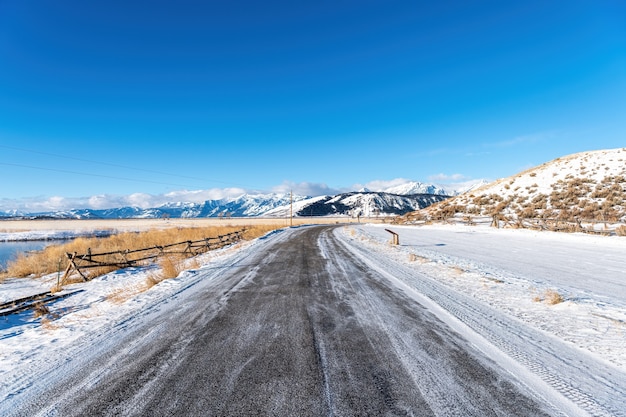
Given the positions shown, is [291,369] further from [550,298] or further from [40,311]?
[40,311]

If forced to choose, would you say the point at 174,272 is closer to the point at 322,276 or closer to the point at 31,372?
the point at 322,276

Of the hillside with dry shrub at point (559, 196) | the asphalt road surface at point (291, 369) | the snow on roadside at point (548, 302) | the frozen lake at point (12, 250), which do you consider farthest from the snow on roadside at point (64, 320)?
the hillside with dry shrub at point (559, 196)

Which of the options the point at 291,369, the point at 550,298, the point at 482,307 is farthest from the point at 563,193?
the point at 291,369

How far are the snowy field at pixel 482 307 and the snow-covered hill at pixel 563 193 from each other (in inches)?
615

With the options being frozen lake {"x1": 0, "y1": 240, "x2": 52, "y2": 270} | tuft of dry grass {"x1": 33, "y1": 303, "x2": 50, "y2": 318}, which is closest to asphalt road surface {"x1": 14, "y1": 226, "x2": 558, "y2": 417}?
tuft of dry grass {"x1": 33, "y1": 303, "x2": 50, "y2": 318}

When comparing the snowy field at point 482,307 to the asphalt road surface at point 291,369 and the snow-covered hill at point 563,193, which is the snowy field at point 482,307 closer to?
the asphalt road surface at point 291,369

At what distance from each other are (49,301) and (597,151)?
56.4 m

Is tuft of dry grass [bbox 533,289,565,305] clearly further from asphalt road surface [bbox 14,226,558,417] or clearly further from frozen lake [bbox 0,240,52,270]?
frozen lake [bbox 0,240,52,270]

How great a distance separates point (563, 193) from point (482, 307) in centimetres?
3181

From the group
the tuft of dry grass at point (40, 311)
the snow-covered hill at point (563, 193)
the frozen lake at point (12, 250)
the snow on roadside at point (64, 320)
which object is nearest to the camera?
the snow on roadside at point (64, 320)

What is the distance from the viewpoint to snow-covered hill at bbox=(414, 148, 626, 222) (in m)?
23.9

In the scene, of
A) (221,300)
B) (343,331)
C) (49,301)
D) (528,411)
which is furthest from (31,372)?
(49,301)

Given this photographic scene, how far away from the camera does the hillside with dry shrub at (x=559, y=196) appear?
2349 cm

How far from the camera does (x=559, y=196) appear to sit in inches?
1109
